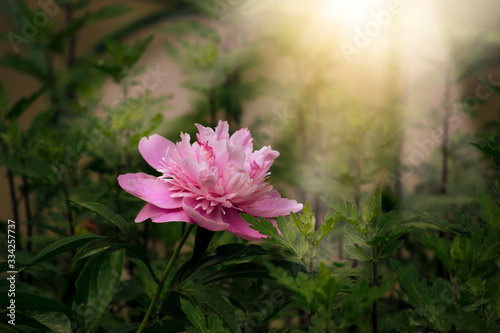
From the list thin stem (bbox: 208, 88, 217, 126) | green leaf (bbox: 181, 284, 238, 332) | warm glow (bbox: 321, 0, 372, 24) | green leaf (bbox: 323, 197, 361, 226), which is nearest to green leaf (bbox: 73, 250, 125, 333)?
green leaf (bbox: 181, 284, 238, 332)

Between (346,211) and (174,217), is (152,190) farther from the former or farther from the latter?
(346,211)

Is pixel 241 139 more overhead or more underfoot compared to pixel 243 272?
more overhead

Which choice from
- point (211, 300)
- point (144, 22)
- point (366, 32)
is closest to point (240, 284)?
point (211, 300)

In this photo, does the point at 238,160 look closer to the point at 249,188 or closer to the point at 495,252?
the point at 249,188

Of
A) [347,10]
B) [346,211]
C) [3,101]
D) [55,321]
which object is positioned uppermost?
[347,10]

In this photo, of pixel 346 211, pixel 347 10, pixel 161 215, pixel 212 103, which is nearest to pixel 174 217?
pixel 161 215

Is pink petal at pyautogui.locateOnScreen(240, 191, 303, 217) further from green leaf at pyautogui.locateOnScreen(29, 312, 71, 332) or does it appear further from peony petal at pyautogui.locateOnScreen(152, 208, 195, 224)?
green leaf at pyautogui.locateOnScreen(29, 312, 71, 332)

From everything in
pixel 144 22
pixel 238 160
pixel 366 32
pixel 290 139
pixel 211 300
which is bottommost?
pixel 211 300

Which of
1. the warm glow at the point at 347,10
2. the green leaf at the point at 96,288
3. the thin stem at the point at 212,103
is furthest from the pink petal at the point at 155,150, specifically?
the warm glow at the point at 347,10
